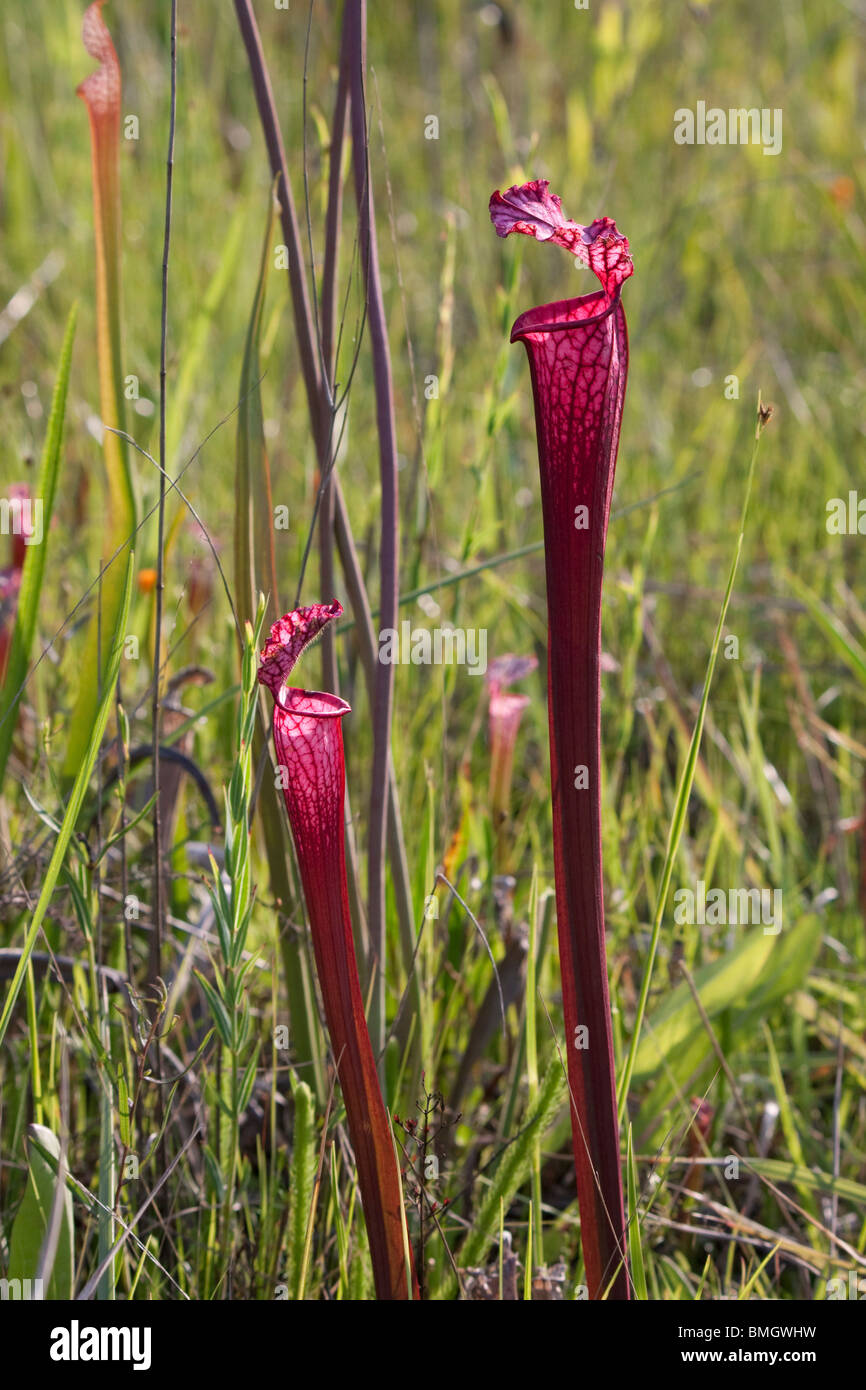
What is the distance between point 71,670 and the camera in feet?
5.80

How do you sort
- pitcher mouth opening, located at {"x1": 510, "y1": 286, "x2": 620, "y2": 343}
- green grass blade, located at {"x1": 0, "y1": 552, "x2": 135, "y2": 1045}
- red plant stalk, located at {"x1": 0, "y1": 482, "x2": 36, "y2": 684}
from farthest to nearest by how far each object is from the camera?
red plant stalk, located at {"x1": 0, "y1": 482, "x2": 36, "y2": 684} → green grass blade, located at {"x1": 0, "y1": 552, "x2": 135, "y2": 1045} → pitcher mouth opening, located at {"x1": 510, "y1": 286, "x2": 620, "y2": 343}

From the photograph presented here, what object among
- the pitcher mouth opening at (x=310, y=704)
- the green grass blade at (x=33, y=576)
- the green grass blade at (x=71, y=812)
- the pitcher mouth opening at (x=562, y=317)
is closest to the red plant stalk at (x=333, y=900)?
the pitcher mouth opening at (x=310, y=704)

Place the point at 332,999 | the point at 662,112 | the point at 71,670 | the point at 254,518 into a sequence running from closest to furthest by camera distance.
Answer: the point at 332,999 → the point at 254,518 → the point at 71,670 → the point at 662,112

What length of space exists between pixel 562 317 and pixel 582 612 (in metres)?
0.19

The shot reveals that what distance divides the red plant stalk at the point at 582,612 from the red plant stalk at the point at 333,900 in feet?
0.48

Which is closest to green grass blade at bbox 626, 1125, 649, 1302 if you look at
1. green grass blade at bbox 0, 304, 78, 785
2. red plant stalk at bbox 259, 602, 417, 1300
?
red plant stalk at bbox 259, 602, 417, 1300

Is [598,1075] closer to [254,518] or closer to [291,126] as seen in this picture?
[254,518]

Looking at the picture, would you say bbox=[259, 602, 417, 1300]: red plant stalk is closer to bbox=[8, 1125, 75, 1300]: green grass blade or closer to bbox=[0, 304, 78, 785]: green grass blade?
bbox=[8, 1125, 75, 1300]: green grass blade

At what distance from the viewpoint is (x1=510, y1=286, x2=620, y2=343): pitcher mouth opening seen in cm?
69

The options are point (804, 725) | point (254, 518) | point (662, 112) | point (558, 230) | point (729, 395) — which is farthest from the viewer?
point (662, 112)

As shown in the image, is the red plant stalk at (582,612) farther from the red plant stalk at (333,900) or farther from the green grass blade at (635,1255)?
the red plant stalk at (333,900)

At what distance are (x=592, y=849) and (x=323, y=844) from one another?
7.4 inches

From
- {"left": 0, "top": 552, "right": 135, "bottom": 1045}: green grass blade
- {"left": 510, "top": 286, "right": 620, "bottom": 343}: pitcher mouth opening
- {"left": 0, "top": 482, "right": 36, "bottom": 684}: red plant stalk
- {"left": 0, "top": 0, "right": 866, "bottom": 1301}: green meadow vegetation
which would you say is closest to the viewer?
{"left": 510, "top": 286, "right": 620, "bottom": 343}: pitcher mouth opening
